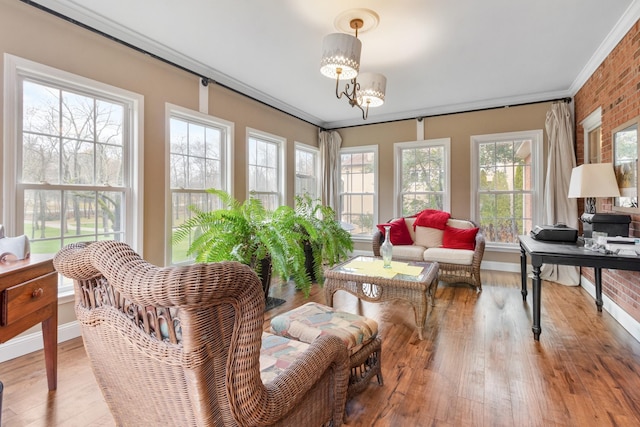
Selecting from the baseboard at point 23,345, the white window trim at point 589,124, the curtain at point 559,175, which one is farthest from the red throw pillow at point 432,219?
the baseboard at point 23,345

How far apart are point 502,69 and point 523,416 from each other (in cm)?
334

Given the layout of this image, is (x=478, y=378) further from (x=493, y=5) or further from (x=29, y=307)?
(x=493, y=5)

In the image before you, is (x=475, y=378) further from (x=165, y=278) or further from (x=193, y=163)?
(x=193, y=163)

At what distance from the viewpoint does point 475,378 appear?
188cm

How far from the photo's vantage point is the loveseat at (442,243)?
11.9 feet

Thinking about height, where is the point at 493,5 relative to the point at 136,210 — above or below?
above

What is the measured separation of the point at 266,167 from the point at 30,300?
332 centimetres

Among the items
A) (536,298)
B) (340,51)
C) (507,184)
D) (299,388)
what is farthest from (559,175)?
(299,388)

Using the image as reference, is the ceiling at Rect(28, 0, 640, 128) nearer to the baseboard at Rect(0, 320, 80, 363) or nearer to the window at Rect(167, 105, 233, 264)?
the window at Rect(167, 105, 233, 264)

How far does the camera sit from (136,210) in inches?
111

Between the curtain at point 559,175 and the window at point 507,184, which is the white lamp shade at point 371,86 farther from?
the curtain at point 559,175

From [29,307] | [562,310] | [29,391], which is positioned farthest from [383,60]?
[29,391]

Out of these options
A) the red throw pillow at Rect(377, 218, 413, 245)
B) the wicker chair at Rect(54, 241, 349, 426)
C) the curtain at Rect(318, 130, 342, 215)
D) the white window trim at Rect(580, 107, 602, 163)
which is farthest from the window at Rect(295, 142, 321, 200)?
the wicker chair at Rect(54, 241, 349, 426)

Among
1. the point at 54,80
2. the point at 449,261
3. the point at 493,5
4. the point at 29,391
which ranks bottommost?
the point at 29,391
